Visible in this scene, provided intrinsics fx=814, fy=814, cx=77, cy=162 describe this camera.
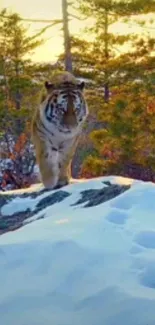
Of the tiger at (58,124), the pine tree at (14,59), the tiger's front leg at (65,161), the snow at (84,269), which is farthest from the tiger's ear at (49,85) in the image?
the pine tree at (14,59)

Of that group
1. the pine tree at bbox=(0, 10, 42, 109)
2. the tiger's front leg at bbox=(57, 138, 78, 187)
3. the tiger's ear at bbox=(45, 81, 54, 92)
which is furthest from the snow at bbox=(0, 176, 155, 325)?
the pine tree at bbox=(0, 10, 42, 109)

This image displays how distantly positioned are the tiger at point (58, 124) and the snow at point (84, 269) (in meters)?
2.80

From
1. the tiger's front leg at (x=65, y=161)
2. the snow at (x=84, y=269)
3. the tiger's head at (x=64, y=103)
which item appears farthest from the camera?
the tiger's front leg at (x=65, y=161)

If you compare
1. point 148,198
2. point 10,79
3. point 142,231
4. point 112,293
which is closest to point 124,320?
point 112,293

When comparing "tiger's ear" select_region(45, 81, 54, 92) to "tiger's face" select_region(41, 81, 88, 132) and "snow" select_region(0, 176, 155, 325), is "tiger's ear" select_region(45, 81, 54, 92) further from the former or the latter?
"snow" select_region(0, 176, 155, 325)

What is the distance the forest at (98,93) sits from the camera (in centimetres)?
2284

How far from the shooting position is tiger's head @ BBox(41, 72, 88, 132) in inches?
366

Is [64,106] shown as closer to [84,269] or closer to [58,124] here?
[58,124]

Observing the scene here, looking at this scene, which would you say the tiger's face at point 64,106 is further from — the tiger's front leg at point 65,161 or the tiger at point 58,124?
the tiger's front leg at point 65,161

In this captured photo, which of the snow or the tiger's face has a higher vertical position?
the tiger's face

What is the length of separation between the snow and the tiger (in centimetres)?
280

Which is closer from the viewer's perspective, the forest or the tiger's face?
the tiger's face

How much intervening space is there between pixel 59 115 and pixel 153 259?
428 centimetres

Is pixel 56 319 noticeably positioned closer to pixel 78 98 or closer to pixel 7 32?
pixel 78 98
